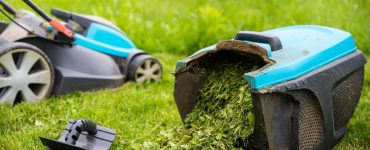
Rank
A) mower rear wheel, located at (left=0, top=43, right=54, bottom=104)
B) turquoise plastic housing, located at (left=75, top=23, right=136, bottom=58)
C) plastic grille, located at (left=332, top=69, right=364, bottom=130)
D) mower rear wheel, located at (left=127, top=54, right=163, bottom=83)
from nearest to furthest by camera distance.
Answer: plastic grille, located at (left=332, top=69, right=364, bottom=130), mower rear wheel, located at (left=0, top=43, right=54, bottom=104), turquoise plastic housing, located at (left=75, top=23, right=136, bottom=58), mower rear wheel, located at (left=127, top=54, right=163, bottom=83)

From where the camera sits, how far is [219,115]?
254 cm

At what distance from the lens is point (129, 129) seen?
2889 mm

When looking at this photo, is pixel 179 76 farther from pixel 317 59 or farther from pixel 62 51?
pixel 62 51

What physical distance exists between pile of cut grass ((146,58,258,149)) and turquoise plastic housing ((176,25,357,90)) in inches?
7.4

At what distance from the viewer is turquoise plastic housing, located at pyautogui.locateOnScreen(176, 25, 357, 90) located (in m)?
2.18

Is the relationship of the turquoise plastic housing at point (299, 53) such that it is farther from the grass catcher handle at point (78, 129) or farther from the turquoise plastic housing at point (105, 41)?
the turquoise plastic housing at point (105, 41)

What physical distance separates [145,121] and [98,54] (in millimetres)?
728

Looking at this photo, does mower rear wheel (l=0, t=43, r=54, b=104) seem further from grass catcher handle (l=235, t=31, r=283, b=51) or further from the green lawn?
grass catcher handle (l=235, t=31, r=283, b=51)

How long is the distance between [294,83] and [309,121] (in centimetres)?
24

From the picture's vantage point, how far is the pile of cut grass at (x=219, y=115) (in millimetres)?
2416

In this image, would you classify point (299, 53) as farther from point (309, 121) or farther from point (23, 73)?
point (23, 73)

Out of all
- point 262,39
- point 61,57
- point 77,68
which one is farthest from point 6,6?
point 262,39

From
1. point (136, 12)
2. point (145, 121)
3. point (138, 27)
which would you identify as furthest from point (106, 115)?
point (136, 12)

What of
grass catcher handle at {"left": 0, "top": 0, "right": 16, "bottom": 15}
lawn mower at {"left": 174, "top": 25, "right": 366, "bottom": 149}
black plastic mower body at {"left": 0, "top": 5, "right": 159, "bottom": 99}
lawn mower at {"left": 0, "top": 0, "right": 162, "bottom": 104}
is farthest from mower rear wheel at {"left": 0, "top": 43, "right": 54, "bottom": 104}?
lawn mower at {"left": 174, "top": 25, "right": 366, "bottom": 149}
